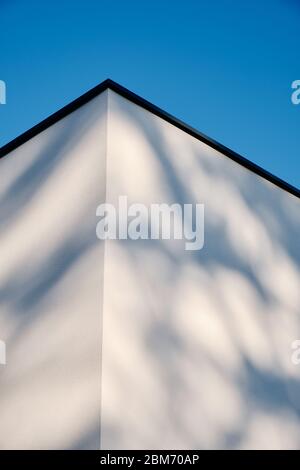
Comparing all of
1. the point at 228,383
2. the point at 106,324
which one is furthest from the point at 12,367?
the point at 228,383

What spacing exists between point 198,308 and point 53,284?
852 millimetres

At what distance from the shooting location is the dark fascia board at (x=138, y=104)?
3.11m

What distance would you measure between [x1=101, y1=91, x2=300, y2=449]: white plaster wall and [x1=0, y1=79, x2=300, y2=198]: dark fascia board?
0.04 meters

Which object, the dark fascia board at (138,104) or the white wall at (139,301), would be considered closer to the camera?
the white wall at (139,301)

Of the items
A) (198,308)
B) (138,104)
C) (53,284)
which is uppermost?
(138,104)

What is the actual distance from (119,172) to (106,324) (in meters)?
0.91

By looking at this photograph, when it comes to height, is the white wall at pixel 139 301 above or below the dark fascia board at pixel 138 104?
below

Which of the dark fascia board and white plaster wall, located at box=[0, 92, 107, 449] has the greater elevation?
the dark fascia board

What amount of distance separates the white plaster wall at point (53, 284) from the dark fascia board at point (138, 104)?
0.15 ft

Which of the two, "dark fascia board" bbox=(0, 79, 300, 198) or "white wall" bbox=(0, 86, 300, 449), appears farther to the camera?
"dark fascia board" bbox=(0, 79, 300, 198)

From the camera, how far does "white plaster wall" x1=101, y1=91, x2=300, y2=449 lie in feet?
8.27

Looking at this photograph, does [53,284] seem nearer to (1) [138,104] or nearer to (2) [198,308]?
(2) [198,308]

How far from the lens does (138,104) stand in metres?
3.15

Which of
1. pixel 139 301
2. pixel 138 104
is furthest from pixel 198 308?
pixel 138 104
